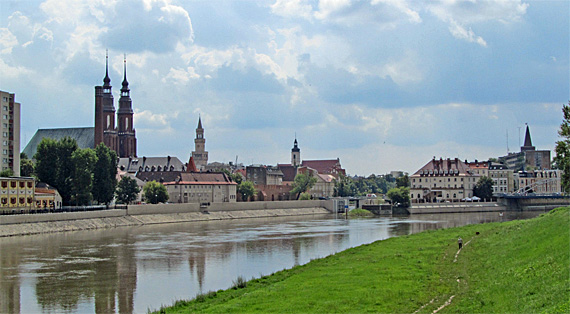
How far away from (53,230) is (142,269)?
1347 inches

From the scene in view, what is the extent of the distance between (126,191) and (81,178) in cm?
1817

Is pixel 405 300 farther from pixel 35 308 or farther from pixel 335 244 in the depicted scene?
pixel 335 244

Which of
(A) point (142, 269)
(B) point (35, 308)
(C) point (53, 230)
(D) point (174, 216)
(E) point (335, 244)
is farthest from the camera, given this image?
(D) point (174, 216)

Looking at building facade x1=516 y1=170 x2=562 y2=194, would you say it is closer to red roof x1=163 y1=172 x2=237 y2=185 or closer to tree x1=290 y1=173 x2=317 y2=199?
tree x1=290 y1=173 x2=317 y2=199

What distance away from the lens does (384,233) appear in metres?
75.4

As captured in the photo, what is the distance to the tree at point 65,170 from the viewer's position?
304ft

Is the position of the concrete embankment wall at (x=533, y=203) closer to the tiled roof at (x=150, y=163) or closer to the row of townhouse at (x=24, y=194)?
the tiled roof at (x=150, y=163)

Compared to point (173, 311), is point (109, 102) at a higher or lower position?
higher

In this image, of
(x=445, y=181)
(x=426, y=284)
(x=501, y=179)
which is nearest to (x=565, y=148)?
(x=426, y=284)

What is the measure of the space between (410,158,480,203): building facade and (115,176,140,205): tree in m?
64.7

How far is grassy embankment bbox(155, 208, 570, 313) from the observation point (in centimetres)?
2333

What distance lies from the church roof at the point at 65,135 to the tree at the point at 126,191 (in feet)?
218

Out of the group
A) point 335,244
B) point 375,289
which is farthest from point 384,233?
point 375,289

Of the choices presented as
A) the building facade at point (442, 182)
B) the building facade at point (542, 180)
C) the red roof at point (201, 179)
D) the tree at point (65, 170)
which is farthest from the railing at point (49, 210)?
the building facade at point (542, 180)
